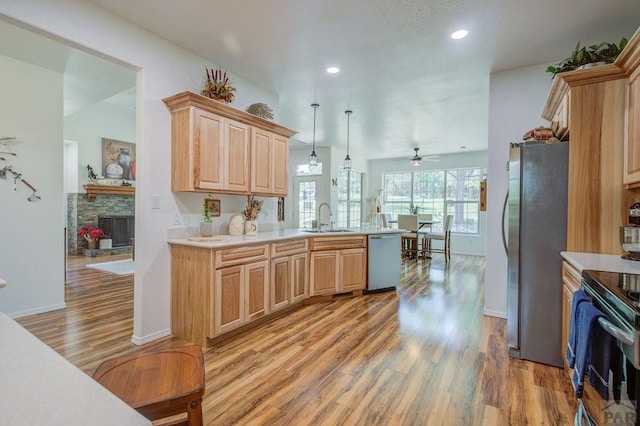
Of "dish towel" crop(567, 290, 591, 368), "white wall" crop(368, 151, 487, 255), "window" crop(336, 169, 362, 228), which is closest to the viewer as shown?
"dish towel" crop(567, 290, 591, 368)

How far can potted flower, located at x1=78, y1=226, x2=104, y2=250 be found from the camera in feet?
22.9

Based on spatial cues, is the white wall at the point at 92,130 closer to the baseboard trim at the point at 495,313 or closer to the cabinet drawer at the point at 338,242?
the cabinet drawer at the point at 338,242

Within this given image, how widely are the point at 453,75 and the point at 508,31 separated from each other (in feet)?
3.04

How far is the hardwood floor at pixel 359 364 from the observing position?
6.04ft

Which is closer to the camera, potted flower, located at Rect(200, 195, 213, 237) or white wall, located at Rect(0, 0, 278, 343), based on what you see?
white wall, located at Rect(0, 0, 278, 343)

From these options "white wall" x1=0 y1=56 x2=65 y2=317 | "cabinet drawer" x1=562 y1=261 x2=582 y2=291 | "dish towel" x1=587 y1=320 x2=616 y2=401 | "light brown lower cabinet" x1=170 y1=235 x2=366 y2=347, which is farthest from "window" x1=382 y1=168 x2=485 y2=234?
"white wall" x1=0 y1=56 x2=65 y2=317

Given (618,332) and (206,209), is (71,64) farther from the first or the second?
(618,332)

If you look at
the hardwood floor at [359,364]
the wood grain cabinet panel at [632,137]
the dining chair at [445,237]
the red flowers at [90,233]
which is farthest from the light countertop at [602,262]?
the red flowers at [90,233]

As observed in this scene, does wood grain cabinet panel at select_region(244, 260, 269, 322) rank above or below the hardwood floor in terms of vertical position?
above

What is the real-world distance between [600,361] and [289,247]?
2.68 m

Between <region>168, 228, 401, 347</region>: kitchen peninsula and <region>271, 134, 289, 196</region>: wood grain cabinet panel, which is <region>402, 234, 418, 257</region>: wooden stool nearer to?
<region>168, 228, 401, 347</region>: kitchen peninsula

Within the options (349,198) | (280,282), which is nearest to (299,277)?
(280,282)

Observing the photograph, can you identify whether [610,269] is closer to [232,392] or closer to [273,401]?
[273,401]

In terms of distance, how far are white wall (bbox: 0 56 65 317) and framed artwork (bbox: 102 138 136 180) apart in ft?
14.1
